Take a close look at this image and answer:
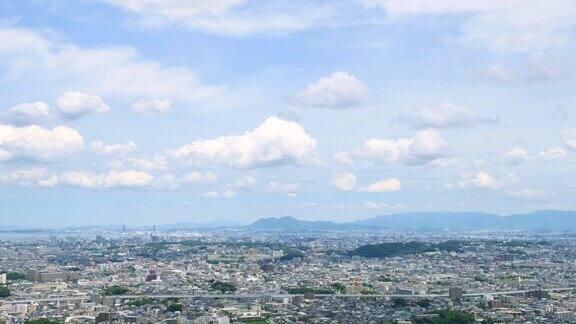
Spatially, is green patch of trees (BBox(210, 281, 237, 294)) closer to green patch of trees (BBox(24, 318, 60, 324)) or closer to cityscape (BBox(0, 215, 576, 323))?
cityscape (BBox(0, 215, 576, 323))

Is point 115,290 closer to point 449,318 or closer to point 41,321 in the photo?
point 41,321

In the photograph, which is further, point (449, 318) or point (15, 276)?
point (15, 276)

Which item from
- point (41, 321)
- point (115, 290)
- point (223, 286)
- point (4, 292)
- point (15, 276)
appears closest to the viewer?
point (41, 321)

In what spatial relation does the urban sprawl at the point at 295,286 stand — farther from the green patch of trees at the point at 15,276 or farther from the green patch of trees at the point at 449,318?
the green patch of trees at the point at 15,276

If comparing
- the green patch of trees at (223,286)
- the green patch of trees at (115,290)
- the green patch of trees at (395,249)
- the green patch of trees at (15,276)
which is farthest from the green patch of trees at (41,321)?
the green patch of trees at (395,249)

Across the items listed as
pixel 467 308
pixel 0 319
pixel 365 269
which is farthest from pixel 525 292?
pixel 0 319

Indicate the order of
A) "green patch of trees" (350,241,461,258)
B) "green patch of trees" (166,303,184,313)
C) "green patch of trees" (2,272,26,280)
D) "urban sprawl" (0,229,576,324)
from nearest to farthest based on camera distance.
Answer: "urban sprawl" (0,229,576,324) < "green patch of trees" (166,303,184,313) < "green patch of trees" (2,272,26,280) < "green patch of trees" (350,241,461,258)

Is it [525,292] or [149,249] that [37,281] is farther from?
[149,249]

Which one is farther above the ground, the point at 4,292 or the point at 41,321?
the point at 4,292

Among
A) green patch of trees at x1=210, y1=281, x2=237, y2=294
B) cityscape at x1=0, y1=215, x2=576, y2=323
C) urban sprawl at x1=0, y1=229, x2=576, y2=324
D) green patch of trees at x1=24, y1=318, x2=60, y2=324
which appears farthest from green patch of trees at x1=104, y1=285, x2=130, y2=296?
green patch of trees at x1=24, y1=318, x2=60, y2=324

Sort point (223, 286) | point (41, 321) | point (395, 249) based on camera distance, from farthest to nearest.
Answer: point (395, 249), point (223, 286), point (41, 321)

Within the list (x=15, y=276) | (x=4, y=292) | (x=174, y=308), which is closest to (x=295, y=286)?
(x=174, y=308)

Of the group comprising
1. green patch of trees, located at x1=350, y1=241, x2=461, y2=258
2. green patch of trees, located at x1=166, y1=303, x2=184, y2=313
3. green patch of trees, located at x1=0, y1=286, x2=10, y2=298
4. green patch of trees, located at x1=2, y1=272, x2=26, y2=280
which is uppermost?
green patch of trees, located at x1=350, y1=241, x2=461, y2=258
